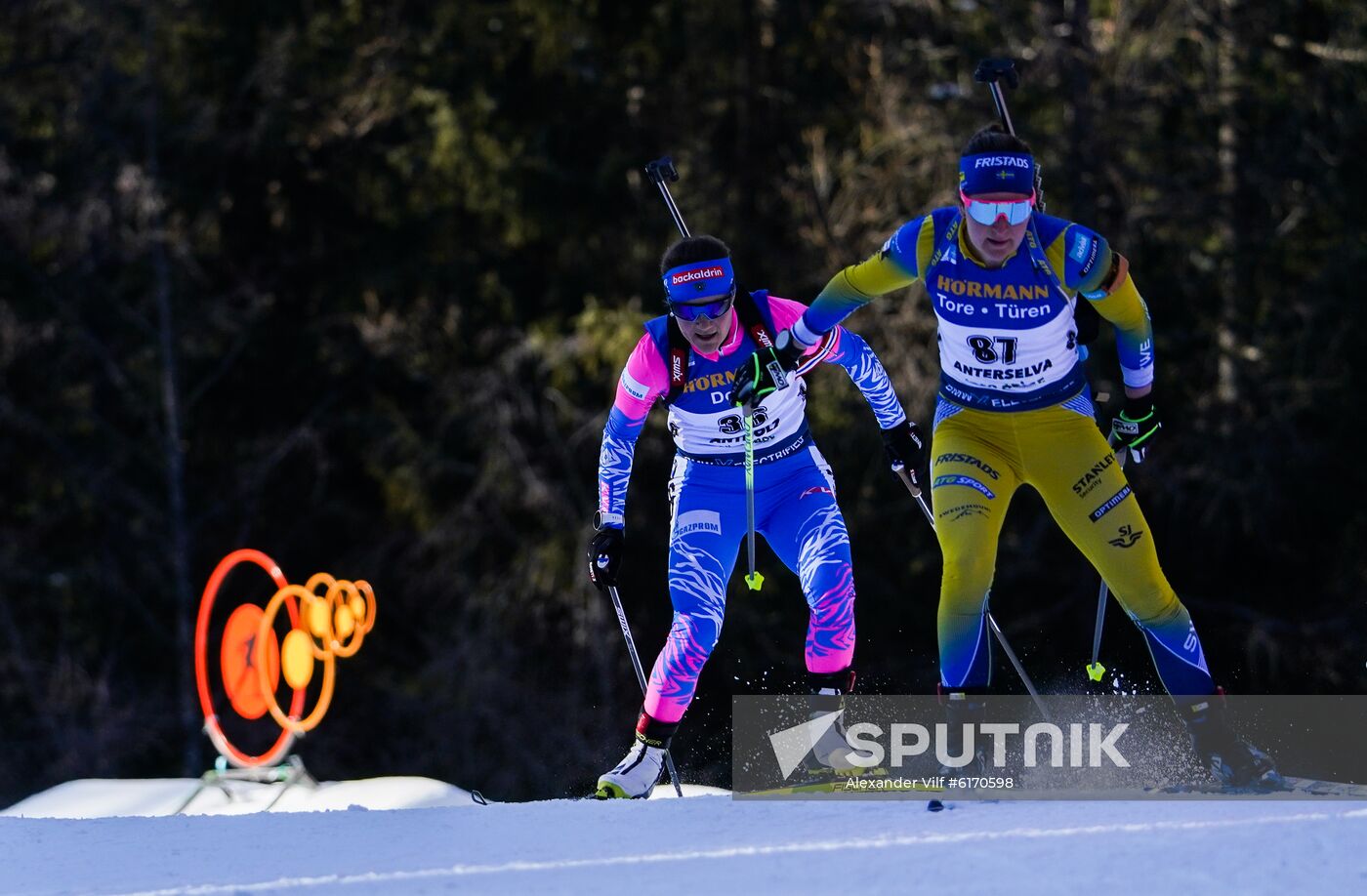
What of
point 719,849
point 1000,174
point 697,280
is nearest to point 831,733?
point 719,849

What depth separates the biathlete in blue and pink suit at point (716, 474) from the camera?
6.01m

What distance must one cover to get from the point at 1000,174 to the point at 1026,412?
78cm

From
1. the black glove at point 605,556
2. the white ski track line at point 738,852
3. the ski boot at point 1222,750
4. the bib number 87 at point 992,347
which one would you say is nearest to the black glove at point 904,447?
the bib number 87 at point 992,347

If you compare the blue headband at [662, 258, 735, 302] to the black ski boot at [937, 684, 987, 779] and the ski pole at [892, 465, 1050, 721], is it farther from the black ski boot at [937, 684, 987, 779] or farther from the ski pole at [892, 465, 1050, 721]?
the black ski boot at [937, 684, 987, 779]

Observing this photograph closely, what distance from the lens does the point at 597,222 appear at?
60.7 feet

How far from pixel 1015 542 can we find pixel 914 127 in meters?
3.75

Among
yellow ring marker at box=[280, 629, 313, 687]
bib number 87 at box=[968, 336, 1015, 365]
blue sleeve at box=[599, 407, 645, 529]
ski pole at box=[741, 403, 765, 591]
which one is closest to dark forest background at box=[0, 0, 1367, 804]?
yellow ring marker at box=[280, 629, 313, 687]

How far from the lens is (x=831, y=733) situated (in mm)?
6199

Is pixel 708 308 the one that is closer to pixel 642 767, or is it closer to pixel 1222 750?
pixel 642 767

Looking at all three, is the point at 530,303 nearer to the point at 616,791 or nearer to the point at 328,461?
the point at 328,461

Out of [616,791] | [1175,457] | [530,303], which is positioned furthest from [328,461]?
[616,791]

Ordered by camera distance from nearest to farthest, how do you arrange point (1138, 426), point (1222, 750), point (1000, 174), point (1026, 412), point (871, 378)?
point (1000, 174) < point (1222, 750) < point (1026, 412) < point (1138, 426) < point (871, 378)

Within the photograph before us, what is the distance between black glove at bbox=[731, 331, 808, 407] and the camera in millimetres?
5938

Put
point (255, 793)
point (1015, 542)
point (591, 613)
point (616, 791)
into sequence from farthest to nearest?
point (591, 613) < point (1015, 542) < point (255, 793) < point (616, 791)
